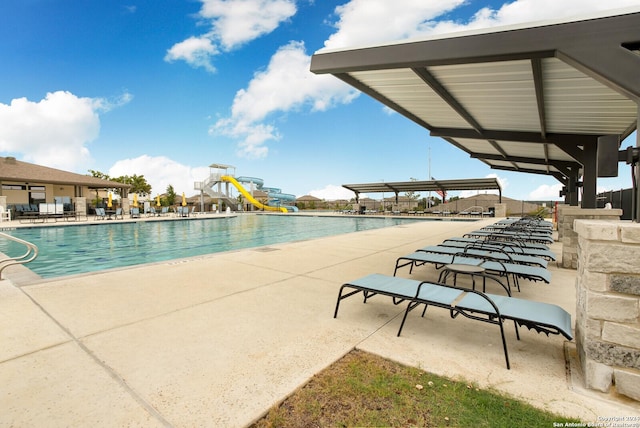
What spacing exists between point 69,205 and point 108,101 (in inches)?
679

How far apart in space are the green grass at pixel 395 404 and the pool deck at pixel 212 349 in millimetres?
118

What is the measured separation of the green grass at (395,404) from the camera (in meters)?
1.85

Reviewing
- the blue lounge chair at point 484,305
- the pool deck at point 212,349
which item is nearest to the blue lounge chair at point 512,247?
the pool deck at point 212,349

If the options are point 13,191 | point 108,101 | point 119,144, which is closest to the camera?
point 13,191

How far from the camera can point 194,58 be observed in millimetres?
32312

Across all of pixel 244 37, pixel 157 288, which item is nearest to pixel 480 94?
pixel 157 288

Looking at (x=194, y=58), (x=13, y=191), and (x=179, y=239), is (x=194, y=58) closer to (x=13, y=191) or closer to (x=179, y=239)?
(x=13, y=191)

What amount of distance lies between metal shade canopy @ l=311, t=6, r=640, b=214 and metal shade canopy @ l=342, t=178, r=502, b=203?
1994 cm

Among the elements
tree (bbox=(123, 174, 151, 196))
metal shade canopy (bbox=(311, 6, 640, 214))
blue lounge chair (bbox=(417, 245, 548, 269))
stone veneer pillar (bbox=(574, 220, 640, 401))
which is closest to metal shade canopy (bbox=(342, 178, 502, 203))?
metal shade canopy (bbox=(311, 6, 640, 214))

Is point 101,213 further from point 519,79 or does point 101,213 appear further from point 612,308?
point 612,308

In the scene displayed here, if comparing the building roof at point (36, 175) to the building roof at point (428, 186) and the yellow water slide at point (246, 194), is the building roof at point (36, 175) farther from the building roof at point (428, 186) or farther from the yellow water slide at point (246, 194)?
the building roof at point (428, 186)

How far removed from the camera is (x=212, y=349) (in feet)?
9.07

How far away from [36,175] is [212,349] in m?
32.8

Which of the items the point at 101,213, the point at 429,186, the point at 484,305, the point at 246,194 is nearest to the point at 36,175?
the point at 101,213
